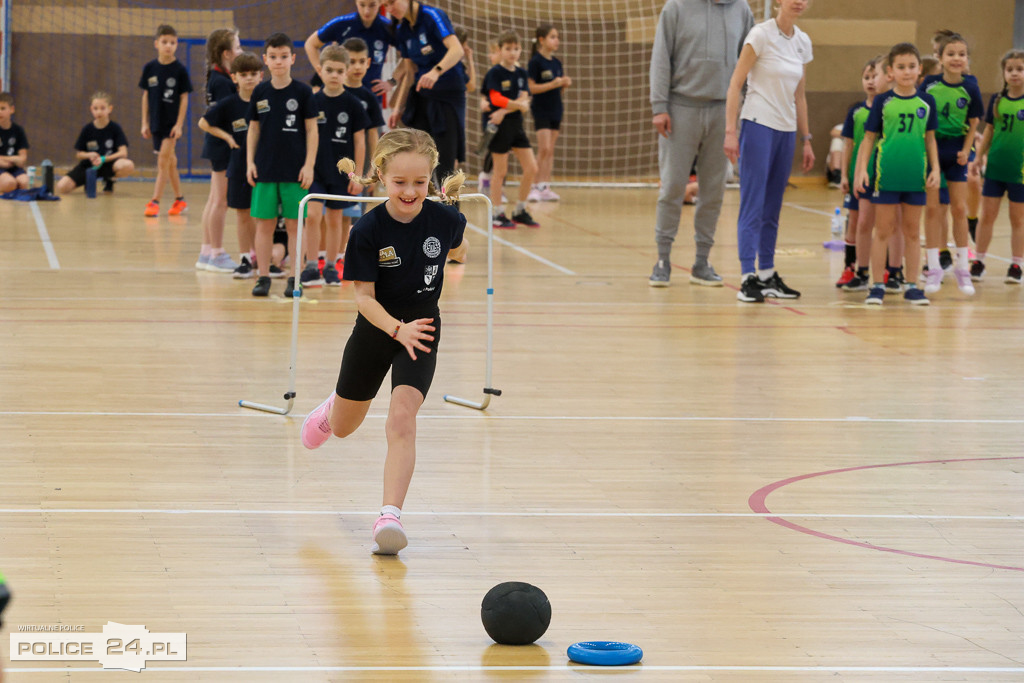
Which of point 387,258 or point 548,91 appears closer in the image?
point 387,258

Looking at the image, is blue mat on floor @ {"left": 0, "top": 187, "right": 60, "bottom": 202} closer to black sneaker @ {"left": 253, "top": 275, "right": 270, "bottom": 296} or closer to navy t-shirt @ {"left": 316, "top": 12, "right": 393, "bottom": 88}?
navy t-shirt @ {"left": 316, "top": 12, "right": 393, "bottom": 88}

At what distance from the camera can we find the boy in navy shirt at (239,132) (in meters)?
9.19

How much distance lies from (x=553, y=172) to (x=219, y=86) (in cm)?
1107

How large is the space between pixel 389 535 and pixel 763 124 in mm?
5894

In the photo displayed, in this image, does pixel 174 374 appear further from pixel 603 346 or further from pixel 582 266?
pixel 582 266

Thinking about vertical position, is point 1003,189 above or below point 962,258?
above

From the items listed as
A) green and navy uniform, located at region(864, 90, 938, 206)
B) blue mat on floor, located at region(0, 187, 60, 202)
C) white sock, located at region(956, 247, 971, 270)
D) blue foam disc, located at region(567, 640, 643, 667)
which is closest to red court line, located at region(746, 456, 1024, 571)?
blue foam disc, located at region(567, 640, 643, 667)

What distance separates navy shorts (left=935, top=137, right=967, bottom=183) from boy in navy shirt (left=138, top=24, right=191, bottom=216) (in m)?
7.70

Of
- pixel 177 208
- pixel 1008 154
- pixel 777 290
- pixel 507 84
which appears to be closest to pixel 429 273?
pixel 777 290

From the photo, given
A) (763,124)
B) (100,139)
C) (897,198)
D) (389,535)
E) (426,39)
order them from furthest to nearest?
(100,139)
(426,39)
(763,124)
(897,198)
(389,535)

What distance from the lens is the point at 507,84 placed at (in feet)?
44.3

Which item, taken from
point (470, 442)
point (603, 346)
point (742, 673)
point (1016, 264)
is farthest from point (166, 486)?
point (1016, 264)

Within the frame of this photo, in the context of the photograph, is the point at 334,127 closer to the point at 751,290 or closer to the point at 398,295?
the point at 751,290

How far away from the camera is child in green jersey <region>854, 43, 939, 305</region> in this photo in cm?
870
